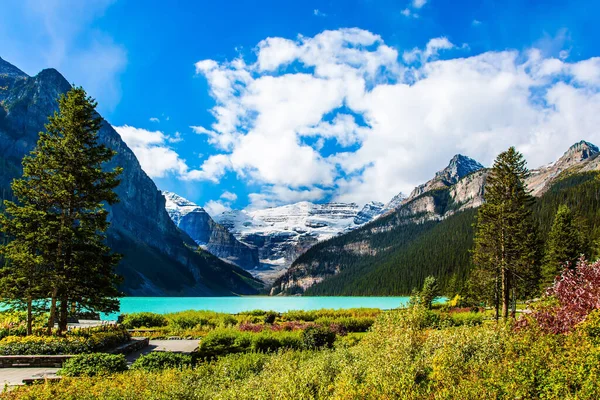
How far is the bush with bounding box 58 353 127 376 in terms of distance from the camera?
12.4 metres

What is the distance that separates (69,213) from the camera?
2161cm

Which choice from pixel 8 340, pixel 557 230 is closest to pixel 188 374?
pixel 8 340

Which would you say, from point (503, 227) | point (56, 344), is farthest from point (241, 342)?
point (503, 227)

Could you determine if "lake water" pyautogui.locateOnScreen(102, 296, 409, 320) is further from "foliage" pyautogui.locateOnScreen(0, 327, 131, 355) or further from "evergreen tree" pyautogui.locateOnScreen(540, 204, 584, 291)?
"foliage" pyautogui.locateOnScreen(0, 327, 131, 355)

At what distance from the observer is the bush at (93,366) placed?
12422 millimetres

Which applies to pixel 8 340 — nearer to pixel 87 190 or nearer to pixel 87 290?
pixel 87 290

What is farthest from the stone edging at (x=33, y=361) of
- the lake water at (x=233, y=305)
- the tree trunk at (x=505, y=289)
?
the lake water at (x=233, y=305)

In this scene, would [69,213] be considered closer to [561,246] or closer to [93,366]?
[93,366]

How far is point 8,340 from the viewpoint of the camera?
1747cm

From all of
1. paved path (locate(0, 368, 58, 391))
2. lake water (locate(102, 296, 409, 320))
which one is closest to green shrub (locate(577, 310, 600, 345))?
paved path (locate(0, 368, 58, 391))

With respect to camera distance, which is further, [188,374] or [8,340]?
[8,340]

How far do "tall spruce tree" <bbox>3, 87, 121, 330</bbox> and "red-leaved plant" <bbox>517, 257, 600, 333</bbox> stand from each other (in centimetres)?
1948

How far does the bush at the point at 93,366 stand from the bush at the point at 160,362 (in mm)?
573

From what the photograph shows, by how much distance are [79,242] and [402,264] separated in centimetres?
17636
